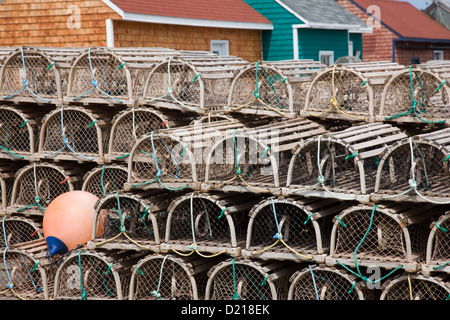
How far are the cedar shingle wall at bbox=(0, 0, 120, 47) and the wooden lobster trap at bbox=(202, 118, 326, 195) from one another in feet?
17.7

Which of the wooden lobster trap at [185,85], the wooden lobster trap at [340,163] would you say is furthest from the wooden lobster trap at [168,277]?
the wooden lobster trap at [185,85]

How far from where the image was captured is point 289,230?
592cm

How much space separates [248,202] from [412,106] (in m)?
1.74

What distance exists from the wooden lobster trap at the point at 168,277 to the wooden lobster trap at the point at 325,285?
0.90 m

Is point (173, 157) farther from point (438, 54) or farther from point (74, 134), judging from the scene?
point (438, 54)

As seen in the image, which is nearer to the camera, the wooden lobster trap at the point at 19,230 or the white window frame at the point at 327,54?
the wooden lobster trap at the point at 19,230

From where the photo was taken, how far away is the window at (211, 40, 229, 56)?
518 inches

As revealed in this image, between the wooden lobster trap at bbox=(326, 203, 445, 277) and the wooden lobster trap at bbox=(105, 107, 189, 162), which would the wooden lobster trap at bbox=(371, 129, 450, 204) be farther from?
the wooden lobster trap at bbox=(105, 107, 189, 162)

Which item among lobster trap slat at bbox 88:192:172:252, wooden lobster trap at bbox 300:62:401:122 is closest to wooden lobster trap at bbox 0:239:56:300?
lobster trap slat at bbox 88:192:172:252

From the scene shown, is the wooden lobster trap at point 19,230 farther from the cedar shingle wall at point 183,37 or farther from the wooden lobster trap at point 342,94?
the cedar shingle wall at point 183,37

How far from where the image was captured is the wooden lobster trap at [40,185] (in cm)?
691

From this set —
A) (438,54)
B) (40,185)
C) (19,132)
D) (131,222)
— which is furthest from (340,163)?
(438,54)

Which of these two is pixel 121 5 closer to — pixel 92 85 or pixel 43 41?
pixel 43 41
